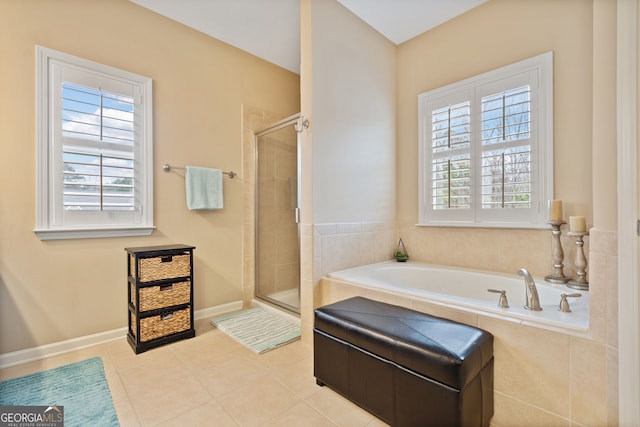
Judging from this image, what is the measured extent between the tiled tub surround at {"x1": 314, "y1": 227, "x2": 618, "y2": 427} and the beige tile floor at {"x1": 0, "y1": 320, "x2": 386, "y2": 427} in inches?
25.4

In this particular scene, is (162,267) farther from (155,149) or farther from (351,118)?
(351,118)

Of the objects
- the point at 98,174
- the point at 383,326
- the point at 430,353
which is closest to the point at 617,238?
the point at 430,353

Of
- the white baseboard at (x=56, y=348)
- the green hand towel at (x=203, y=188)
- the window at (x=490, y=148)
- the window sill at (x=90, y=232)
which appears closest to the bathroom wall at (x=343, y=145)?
the window at (x=490, y=148)

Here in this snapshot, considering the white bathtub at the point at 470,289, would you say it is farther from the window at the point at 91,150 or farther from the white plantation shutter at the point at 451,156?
the window at the point at 91,150

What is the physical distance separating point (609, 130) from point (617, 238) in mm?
423

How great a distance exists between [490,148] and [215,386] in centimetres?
266

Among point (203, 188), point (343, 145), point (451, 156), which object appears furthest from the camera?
point (203, 188)

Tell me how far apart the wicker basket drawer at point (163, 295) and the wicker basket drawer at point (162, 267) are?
0.24 ft

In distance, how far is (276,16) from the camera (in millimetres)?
2648

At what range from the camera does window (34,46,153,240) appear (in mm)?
2012

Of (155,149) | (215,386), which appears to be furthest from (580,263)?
(155,149)

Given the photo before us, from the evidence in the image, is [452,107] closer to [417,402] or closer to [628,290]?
[628,290]

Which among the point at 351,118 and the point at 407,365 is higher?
the point at 351,118

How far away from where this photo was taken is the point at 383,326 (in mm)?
1390
